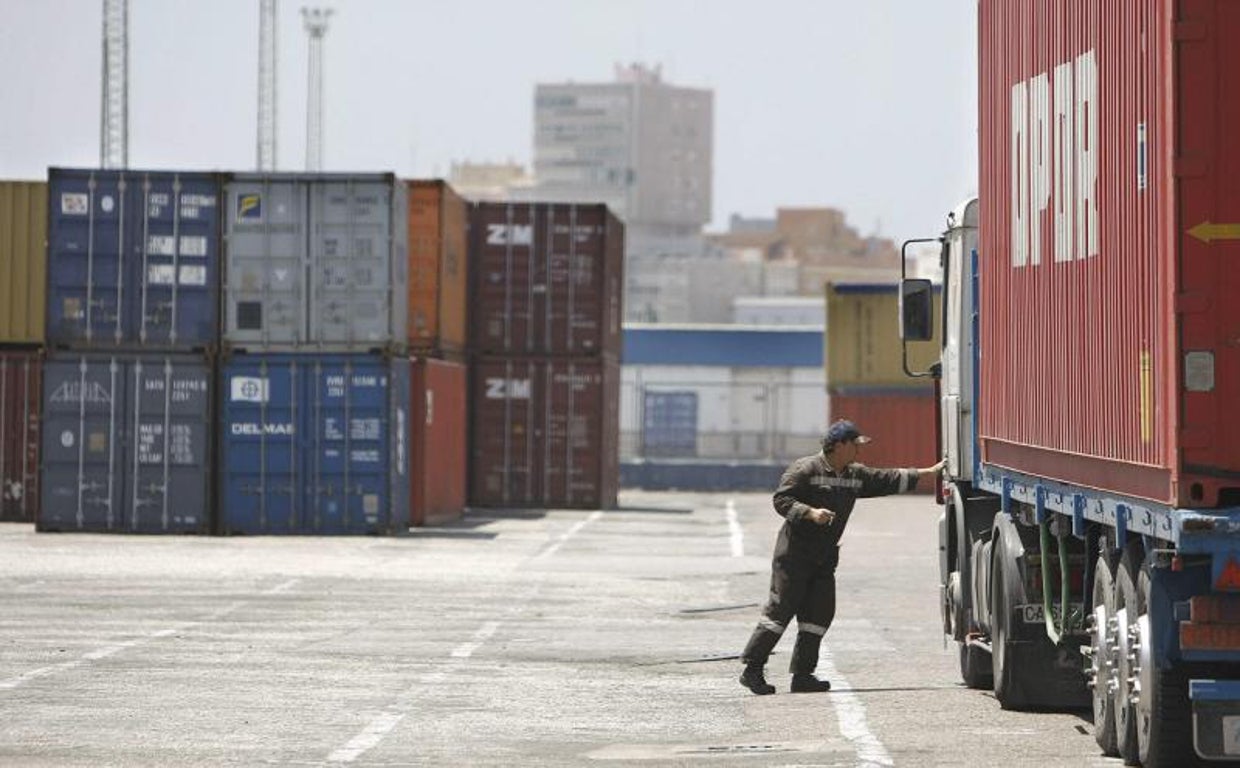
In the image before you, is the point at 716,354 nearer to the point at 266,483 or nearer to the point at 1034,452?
the point at 266,483

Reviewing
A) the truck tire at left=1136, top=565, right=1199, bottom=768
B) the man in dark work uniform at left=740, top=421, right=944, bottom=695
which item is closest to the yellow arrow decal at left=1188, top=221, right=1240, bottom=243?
the truck tire at left=1136, top=565, right=1199, bottom=768

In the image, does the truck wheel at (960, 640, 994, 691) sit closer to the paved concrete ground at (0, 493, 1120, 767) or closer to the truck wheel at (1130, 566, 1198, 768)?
the paved concrete ground at (0, 493, 1120, 767)

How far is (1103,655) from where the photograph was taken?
12.8 metres

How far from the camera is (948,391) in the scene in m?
18.5

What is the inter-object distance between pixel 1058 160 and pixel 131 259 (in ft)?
82.9

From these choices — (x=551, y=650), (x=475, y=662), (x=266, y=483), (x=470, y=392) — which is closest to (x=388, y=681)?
(x=475, y=662)

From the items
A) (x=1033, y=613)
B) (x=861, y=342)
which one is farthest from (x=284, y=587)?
(x=861, y=342)

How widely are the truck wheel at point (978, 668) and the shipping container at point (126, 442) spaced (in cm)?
2201

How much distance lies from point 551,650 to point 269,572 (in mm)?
10188

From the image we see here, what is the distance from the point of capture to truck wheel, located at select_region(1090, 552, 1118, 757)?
12.7 m

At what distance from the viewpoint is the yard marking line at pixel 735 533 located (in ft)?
119

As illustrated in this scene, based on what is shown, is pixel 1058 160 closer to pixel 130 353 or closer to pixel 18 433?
pixel 130 353

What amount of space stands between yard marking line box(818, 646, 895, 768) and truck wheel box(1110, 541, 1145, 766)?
1080 mm

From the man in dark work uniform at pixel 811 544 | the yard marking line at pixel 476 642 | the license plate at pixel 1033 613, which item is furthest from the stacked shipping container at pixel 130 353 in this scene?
the license plate at pixel 1033 613
